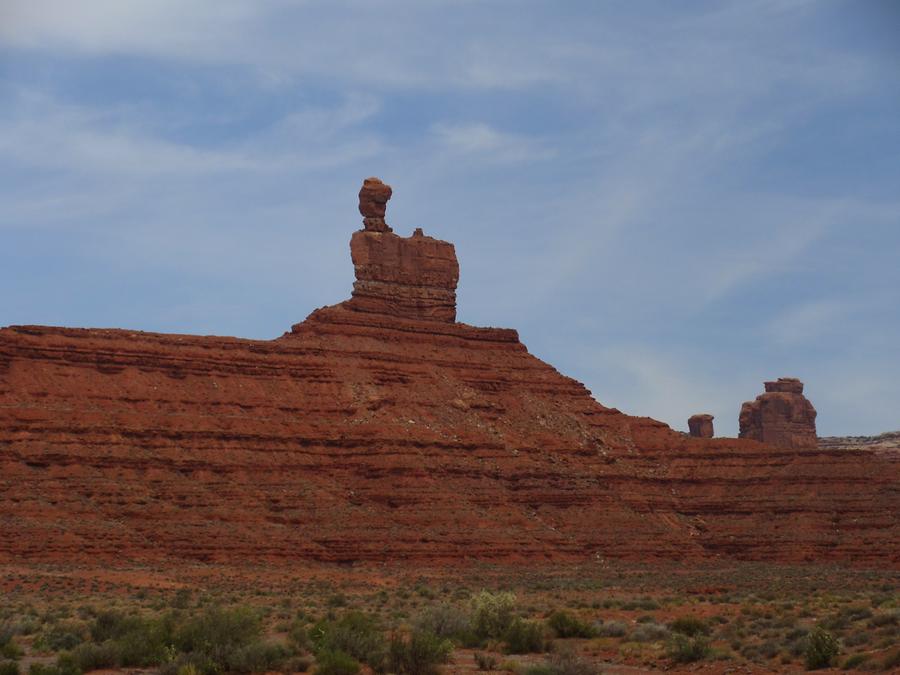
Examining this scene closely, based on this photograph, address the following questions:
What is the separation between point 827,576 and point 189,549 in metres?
28.0

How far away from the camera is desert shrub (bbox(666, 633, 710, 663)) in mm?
35656

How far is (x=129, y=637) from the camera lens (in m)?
36.5

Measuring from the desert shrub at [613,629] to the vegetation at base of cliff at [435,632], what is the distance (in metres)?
0.05

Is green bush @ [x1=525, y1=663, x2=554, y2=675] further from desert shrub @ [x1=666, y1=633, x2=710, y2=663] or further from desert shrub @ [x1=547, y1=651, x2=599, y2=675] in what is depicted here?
desert shrub @ [x1=666, y1=633, x2=710, y2=663]

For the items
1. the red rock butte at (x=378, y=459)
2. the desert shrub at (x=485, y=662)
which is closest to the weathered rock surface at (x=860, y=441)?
the red rock butte at (x=378, y=459)

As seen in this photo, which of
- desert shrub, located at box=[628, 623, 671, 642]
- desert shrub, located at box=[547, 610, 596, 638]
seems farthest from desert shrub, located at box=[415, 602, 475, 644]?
desert shrub, located at box=[628, 623, 671, 642]

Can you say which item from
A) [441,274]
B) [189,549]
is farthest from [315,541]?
[441,274]

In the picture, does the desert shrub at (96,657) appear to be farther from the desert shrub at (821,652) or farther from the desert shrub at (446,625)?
the desert shrub at (821,652)

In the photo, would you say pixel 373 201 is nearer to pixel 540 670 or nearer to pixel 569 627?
pixel 569 627

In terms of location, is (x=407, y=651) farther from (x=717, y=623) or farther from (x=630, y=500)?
(x=630, y=500)

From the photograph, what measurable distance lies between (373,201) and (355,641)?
6789cm

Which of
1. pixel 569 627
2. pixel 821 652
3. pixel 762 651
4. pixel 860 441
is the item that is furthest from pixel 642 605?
pixel 860 441

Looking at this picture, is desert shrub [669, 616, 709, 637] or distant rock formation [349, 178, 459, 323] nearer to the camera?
desert shrub [669, 616, 709, 637]

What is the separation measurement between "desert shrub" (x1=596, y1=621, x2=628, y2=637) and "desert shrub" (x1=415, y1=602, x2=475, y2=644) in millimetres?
3410
